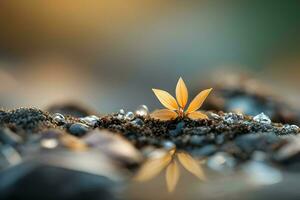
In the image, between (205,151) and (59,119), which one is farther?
(59,119)

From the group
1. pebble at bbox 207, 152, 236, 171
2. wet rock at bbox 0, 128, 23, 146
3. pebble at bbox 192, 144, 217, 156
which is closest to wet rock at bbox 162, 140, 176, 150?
pebble at bbox 192, 144, 217, 156

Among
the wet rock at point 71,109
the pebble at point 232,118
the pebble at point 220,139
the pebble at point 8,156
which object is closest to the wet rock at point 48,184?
Result: the pebble at point 8,156

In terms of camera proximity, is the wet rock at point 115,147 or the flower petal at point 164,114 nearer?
the wet rock at point 115,147

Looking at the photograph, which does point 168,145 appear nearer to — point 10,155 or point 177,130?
point 177,130

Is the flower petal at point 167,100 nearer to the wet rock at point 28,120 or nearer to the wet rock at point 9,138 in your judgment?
the wet rock at point 28,120

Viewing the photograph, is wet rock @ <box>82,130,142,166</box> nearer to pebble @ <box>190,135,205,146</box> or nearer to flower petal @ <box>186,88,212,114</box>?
pebble @ <box>190,135,205,146</box>

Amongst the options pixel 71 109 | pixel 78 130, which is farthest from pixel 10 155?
pixel 71 109
